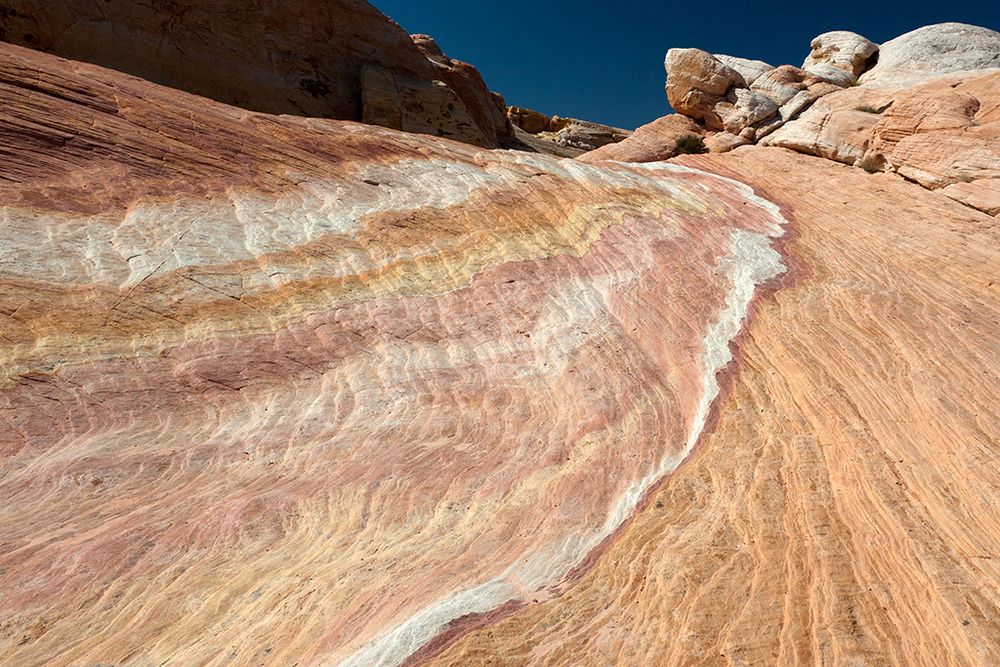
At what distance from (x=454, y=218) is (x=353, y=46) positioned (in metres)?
27.1

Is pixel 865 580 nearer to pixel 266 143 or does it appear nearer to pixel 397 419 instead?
pixel 397 419

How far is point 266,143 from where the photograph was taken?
1264 cm

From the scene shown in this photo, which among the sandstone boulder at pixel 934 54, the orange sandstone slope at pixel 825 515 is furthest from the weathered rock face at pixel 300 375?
the sandstone boulder at pixel 934 54

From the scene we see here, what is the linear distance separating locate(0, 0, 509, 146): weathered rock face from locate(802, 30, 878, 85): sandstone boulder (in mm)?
17137

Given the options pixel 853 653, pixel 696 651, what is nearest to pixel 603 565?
pixel 696 651

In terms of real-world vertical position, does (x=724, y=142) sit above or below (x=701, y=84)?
below

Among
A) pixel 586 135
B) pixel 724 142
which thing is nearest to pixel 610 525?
pixel 724 142

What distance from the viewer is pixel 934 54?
23.2 meters

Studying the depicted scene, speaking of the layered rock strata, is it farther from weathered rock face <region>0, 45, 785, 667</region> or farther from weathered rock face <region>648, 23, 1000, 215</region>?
weathered rock face <region>0, 45, 785, 667</region>

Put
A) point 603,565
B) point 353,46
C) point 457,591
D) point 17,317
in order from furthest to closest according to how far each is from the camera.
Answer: point 353,46 → point 17,317 → point 603,565 → point 457,591

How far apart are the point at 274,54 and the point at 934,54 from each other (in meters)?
29.9

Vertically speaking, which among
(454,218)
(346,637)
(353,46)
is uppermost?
(353,46)

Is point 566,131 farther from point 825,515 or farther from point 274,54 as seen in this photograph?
point 825,515

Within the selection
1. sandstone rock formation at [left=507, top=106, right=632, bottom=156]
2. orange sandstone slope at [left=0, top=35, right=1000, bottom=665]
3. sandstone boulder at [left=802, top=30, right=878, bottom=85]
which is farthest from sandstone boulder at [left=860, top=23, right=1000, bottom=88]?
sandstone rock formation at [left=507, top=106, right=632, bottom=156]
